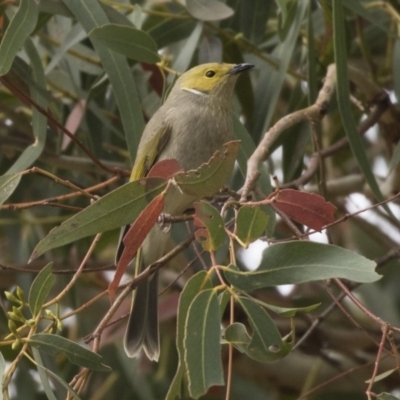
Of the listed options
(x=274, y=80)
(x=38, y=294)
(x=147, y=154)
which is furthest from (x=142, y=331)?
(x=274, y=80)

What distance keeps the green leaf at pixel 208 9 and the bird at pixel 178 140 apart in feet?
0.56

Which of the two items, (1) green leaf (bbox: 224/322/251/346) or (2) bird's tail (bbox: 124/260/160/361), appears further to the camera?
(2) bird's tail (bbox: 124/260/160/361)

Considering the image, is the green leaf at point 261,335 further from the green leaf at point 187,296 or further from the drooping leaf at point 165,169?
the drooping leaf at point 165,169

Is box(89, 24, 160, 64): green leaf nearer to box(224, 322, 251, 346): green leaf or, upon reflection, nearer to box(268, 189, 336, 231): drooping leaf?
box(268, 189, 336, 231): drooping leaf

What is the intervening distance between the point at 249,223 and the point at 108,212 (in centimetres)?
34

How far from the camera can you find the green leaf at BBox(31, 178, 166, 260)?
1.81 metres

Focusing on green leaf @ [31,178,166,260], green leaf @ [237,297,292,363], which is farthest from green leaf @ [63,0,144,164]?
green leaf @ [237,297,292,363]

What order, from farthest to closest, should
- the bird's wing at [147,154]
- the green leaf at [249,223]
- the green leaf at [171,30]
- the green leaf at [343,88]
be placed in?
1. the green leaf at [171,30]
2. the bird's wing at [147,154]
3. the green leaf at [343,88]
4. the green leaf at [249,223]

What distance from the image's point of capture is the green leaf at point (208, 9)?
8.73 feet

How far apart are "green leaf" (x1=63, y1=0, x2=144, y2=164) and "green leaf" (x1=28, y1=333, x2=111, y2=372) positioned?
2.70 ft

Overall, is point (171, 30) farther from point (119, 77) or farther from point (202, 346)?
point (202, 346)

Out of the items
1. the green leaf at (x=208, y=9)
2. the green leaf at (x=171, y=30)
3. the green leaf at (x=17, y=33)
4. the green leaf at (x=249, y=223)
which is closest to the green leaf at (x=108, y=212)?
the green leaf at (x=249, y=223)

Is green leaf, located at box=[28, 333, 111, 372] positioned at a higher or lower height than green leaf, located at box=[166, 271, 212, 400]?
lower

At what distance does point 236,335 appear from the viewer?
167cm
